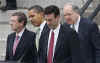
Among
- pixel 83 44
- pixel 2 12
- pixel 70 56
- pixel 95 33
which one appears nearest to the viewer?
pixel 70 56

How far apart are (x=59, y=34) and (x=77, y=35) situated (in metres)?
0.25

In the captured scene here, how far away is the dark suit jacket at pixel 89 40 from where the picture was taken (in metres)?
4.00

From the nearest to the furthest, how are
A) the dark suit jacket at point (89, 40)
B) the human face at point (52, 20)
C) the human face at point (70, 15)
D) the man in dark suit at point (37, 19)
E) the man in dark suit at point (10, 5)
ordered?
the human face at point (52, 20), the dark suit jacket at point (89, 40), the human face at point (70, 15), the man in dark suit at point (37, 19), the man in dark suit at point (10, 5)

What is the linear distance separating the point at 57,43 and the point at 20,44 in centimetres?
57

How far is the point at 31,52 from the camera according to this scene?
4.09 m

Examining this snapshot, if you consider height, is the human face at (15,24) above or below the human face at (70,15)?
below

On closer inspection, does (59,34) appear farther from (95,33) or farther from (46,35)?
(95,33)

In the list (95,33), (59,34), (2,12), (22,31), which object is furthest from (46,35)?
(2,12)

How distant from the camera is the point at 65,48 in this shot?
3682 mm

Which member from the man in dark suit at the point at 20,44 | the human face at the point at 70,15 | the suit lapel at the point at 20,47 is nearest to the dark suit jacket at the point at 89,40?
the human face at the point at 70,15

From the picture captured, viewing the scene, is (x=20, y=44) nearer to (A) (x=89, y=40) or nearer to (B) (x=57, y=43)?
(B) (x=57, y=43)

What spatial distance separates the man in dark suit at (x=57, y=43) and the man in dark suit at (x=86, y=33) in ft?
0.96

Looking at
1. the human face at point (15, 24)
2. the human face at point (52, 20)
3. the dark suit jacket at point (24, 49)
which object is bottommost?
the dark suit jacket at point (24, 49)

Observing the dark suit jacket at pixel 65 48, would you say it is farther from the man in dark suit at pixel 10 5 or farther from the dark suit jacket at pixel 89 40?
the man in dark suit at pixel 10 5
